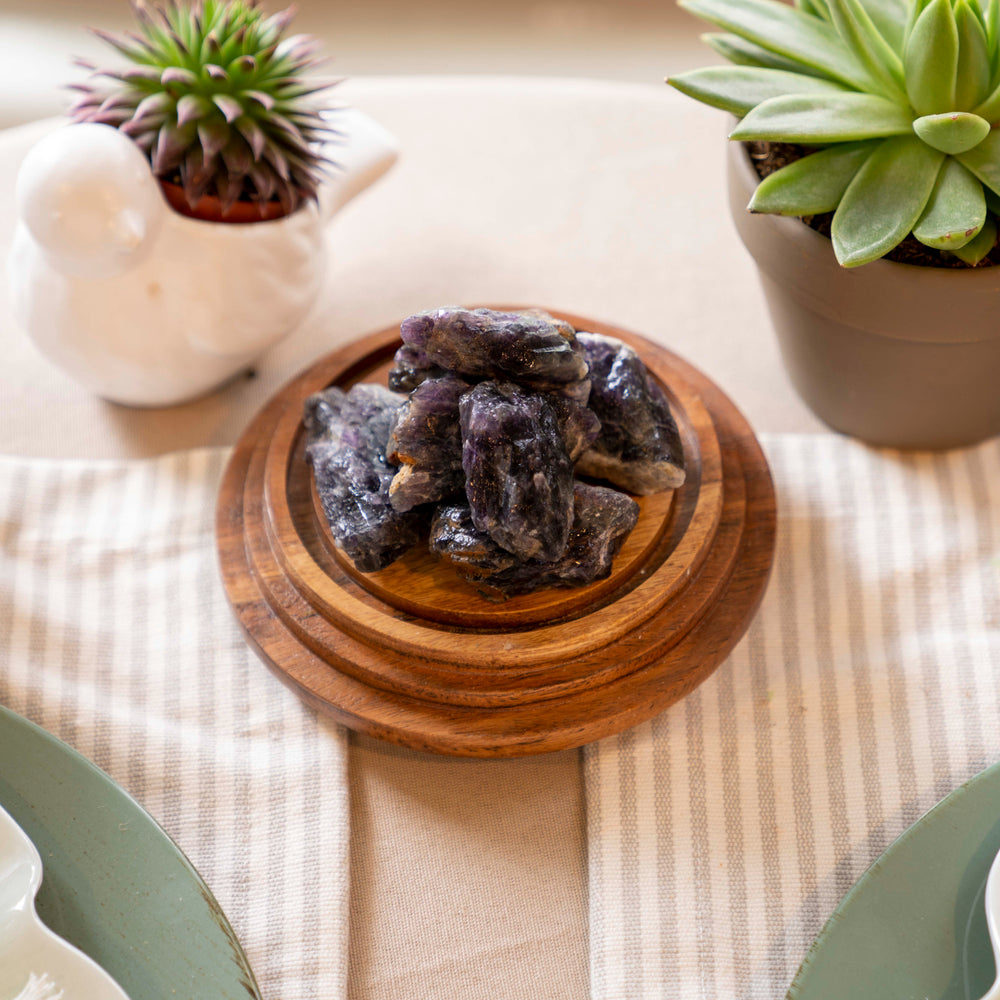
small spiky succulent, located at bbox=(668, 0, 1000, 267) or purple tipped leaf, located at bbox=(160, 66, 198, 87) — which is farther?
purple tipped leaf, located at bbox=(160, 66, 198, 87)

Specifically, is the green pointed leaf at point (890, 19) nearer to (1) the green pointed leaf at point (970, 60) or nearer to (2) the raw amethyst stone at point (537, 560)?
(1) the green pointed leaf at point (970, 60)

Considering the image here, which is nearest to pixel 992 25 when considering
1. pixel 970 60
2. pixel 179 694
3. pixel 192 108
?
pixel 970 60

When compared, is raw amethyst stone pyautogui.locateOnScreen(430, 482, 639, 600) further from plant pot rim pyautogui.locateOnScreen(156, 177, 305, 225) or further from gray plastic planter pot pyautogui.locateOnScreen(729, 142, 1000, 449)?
plant pot rim pyautogui.locateOnScreen(156, 177, 305, 225)

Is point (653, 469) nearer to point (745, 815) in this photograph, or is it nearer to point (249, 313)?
point (745, 815)

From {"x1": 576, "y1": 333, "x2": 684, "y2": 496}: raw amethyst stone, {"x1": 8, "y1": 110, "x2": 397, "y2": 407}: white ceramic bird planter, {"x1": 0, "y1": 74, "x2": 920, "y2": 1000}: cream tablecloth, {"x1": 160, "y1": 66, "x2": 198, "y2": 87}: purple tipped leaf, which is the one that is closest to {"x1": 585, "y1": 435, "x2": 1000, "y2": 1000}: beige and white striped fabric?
{"x1": 0, "y1": 74, "x2": 920, "y2": 1000}: cream tablecloth

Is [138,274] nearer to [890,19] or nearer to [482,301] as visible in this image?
[482,301]

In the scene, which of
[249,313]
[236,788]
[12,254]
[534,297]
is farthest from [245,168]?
[236,788]
